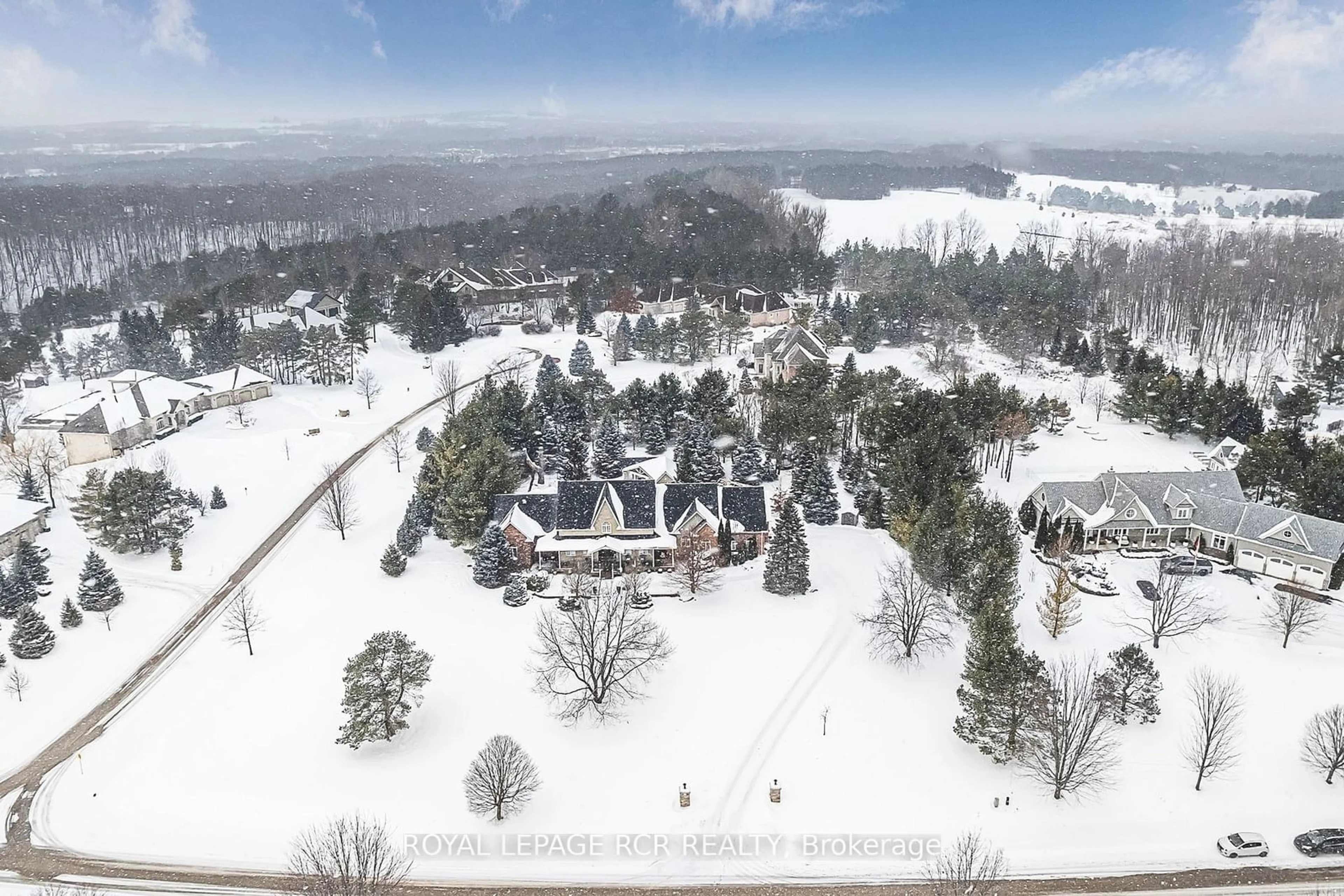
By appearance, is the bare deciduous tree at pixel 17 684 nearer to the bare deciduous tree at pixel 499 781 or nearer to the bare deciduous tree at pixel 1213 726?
the bare deciduous tree at pixel 499 781

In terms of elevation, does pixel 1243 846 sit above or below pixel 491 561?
below

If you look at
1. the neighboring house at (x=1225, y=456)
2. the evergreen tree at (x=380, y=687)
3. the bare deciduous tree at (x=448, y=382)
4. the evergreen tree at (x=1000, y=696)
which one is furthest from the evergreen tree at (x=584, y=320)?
the evergreen tree at (x=1000, y=696)

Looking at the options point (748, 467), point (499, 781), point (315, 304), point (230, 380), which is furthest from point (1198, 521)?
point (315, 304)

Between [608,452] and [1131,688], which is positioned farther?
[608,452]

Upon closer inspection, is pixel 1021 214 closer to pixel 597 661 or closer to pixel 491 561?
pixel 491 561

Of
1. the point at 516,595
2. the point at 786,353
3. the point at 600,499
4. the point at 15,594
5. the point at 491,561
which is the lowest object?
the point at 516,595

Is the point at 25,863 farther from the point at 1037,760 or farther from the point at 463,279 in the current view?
the point at 463,279

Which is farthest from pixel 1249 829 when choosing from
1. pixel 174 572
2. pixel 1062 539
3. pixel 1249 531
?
pixel 174 572
